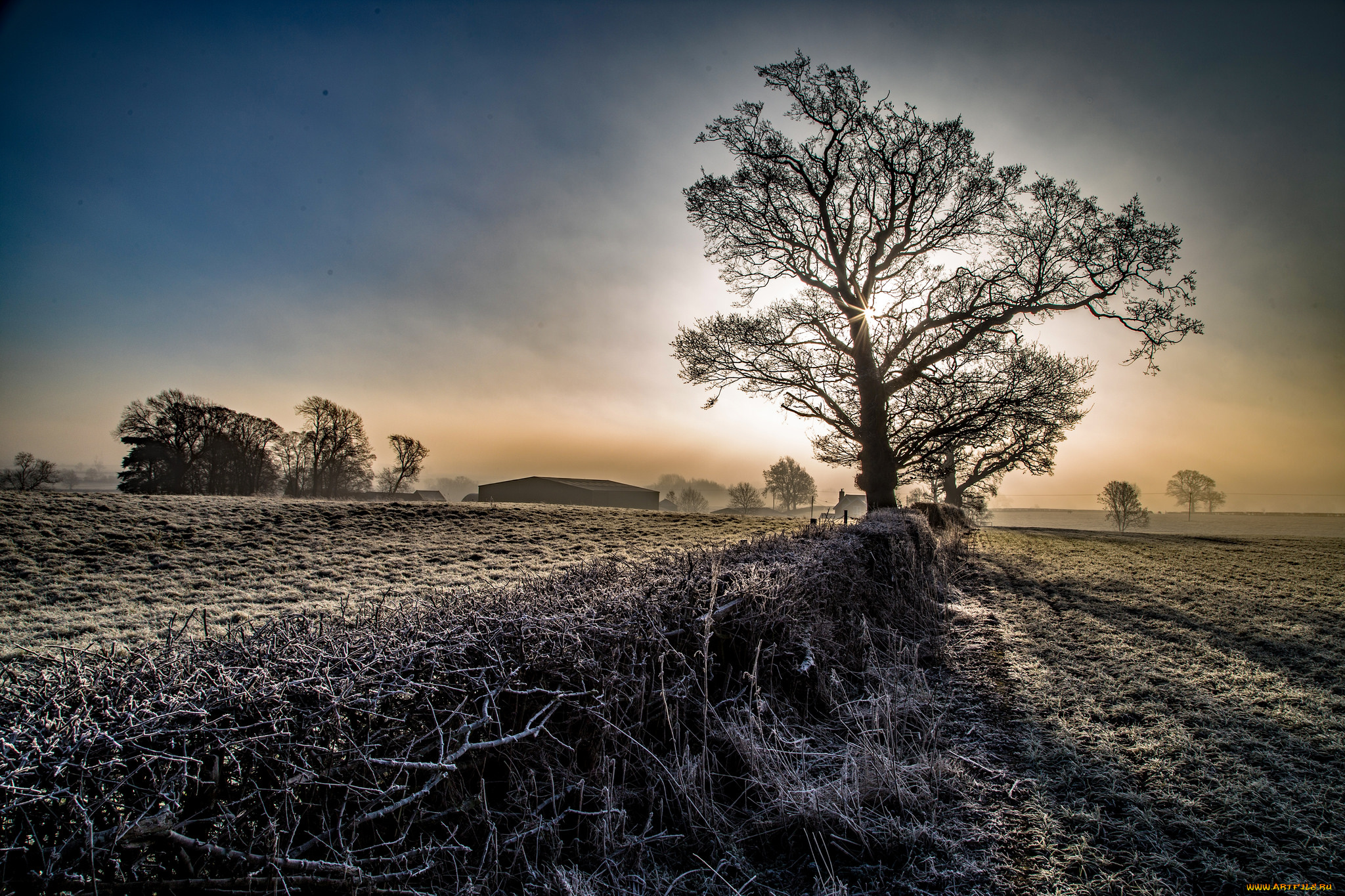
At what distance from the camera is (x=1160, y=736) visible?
3.52 metres

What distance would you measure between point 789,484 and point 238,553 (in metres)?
61.5

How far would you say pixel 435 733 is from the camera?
2311 mm

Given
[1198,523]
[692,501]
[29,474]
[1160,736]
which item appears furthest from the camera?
[692,501]

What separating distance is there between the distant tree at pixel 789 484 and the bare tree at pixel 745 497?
24.0ft

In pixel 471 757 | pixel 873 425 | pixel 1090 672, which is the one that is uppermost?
pixel 873 425

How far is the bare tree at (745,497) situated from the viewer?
79000mm

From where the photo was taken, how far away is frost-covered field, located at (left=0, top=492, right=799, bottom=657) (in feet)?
32.8

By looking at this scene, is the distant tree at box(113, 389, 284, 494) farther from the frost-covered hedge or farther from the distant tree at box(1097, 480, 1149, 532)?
the distant tree at box(1097, 480, 1149, 532)

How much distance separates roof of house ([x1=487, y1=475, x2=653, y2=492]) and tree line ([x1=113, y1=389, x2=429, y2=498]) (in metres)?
13.9

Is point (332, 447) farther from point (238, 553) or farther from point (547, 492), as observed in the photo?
point (238, 553)

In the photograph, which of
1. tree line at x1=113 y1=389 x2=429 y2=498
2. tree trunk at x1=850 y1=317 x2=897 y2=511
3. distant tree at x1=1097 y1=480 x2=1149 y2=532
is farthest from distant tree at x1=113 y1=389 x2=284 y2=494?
distant tree at x1=1097 y1=480 x2=1149 y2=532

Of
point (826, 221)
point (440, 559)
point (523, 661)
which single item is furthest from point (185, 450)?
point (523, 661)

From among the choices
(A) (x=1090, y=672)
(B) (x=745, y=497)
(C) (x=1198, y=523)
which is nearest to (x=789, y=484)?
(B) (x=745, y=497)

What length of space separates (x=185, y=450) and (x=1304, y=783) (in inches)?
2199
